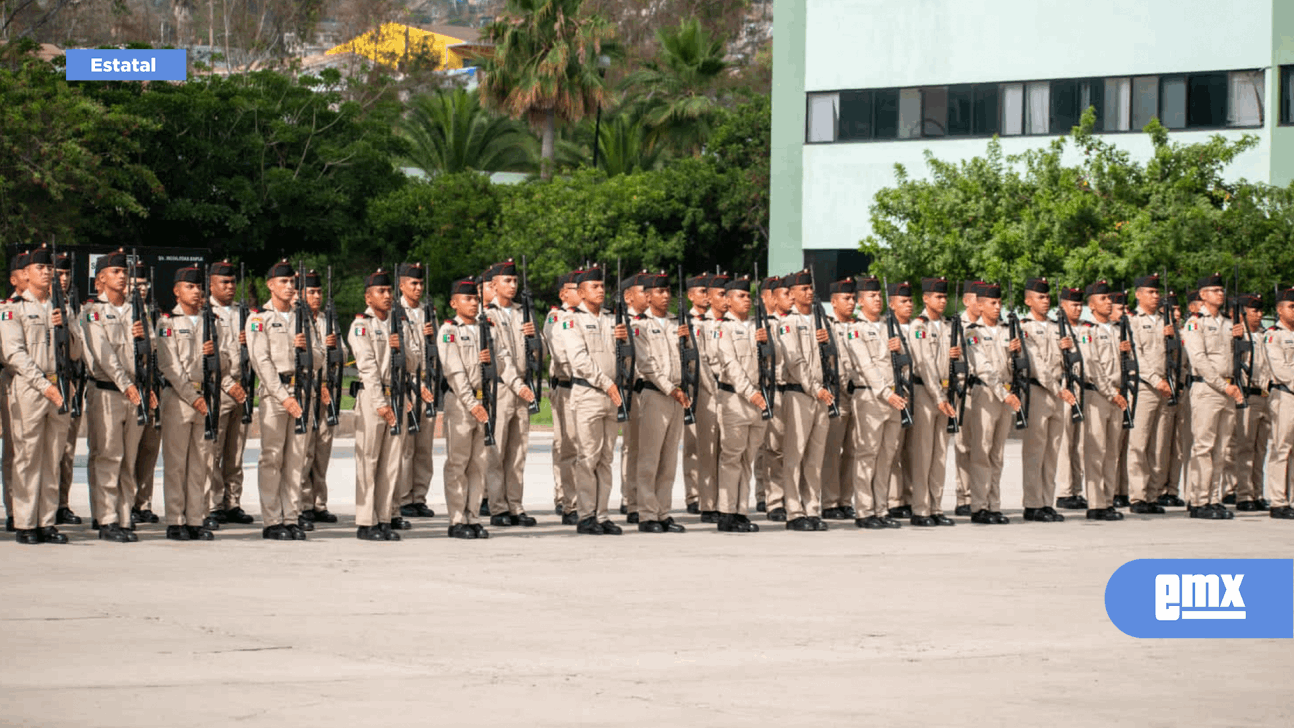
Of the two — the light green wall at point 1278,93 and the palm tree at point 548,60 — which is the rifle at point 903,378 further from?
the palm tree at point 548,60

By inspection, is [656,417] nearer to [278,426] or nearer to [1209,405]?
[278,426]

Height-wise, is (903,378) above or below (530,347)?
below

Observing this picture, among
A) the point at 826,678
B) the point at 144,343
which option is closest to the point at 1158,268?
the point at 144,343

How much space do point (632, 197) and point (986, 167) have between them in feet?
46.0

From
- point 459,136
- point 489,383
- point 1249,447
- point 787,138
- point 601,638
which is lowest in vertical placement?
point 601,638

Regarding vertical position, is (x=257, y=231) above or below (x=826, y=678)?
above

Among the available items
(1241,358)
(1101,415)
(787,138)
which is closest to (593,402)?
(1101,415)

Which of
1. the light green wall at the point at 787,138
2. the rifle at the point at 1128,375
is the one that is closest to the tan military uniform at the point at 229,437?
the rifle at the point at 1128,375

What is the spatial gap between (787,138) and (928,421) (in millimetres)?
23747

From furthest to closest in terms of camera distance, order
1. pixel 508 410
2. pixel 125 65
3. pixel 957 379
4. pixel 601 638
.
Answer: pixel 125 65 < pixel 957 379 < pixel 508 410 < pixel 601 638

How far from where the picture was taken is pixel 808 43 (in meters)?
36.3

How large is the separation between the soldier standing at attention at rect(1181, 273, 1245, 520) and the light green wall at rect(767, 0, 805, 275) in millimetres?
21464

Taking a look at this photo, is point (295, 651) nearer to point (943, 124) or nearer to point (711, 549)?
point (711, 549)

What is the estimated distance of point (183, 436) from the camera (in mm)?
12406
